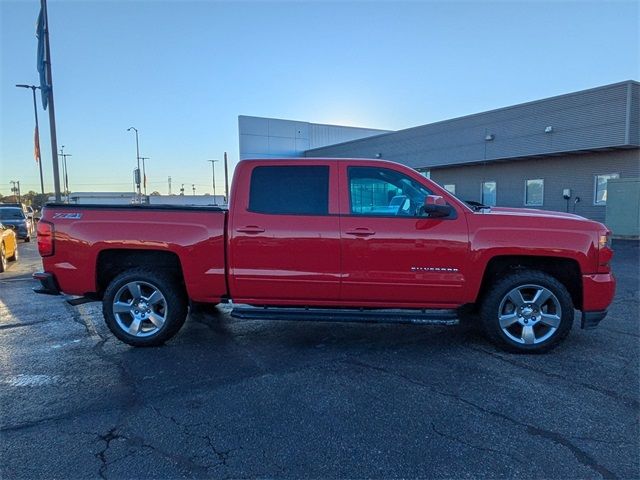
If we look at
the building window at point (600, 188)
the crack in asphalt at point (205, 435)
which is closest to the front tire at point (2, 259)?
the crack in asphalt at point (205, 435)

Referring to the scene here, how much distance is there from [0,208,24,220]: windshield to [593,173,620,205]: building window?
25.2 metres

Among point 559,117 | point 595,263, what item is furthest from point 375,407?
point 559,117

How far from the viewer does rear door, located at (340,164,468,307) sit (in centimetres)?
430

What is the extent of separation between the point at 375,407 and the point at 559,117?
64.7 ft

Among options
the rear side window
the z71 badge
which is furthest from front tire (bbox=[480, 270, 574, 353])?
the z71 badge

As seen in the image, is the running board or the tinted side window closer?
the running board

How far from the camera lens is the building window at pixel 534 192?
20.9 metres

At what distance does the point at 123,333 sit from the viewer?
15.1 feet

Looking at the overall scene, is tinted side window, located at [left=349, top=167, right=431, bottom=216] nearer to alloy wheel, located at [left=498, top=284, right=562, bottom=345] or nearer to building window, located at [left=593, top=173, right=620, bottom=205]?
alloy wheel, located at [left=498, top=284, right=562, bottom=345]

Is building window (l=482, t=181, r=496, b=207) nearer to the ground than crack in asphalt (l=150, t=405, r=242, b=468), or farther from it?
farther from it

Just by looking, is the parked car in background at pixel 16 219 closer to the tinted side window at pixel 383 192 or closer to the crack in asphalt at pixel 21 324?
the crack in asphalt at pixel 21 324

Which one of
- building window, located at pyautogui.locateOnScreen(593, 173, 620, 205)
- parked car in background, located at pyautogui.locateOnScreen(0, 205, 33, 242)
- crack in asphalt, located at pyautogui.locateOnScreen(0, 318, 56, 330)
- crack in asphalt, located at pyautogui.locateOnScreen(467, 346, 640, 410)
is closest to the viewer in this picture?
crack in asphalt, located at pyautogui.locateOnScreen(467, 346, 640, 410)

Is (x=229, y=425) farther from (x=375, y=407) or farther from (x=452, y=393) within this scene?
(x=452, y=393)

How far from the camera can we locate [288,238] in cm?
438
